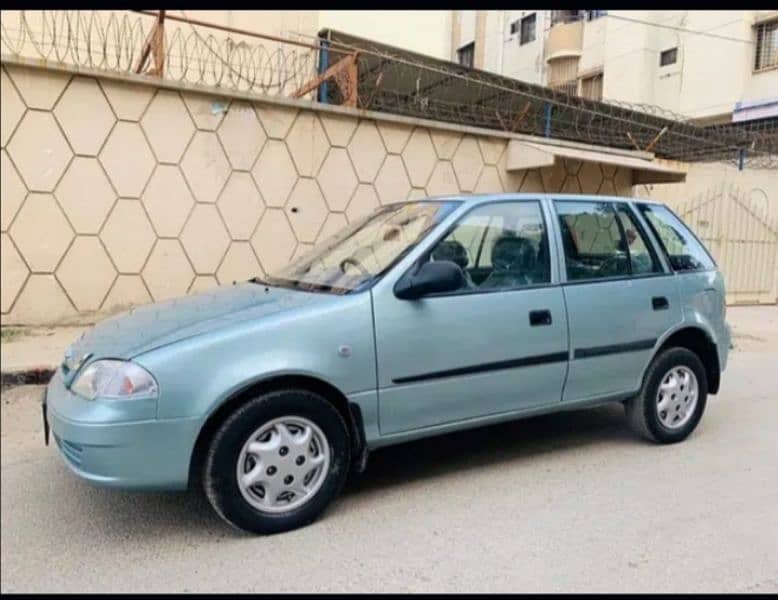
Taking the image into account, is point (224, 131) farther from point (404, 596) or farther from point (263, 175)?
point (404, 596)

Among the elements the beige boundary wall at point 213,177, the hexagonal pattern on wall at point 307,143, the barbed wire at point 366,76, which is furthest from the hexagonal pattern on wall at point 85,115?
the hexagonal pattern on wall at point 307,143

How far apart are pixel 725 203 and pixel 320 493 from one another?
37.4 feet

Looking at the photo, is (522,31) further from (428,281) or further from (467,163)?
(428,281)

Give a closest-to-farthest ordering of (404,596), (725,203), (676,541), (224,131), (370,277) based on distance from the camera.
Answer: (404,596) < (676,541) < (370,277) < (224,131) < (725,203)

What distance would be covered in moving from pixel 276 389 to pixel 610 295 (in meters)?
2.21

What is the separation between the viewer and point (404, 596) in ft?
8.02

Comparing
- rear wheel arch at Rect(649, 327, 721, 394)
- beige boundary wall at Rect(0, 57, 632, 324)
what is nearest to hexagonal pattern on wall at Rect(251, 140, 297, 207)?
beige boundary wall at Rect(0, 57, 632, 324)

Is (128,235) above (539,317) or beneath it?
above

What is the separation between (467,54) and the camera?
87.5 feet

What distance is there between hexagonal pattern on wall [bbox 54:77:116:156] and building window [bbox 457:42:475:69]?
77.0 feet

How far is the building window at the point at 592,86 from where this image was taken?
23.7 metres

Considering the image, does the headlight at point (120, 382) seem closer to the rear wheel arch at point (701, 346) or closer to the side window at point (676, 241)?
the rear wheel arch at point (701, 346)

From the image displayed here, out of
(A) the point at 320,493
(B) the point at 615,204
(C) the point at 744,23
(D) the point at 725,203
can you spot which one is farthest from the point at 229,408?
(C) the point at 744,23

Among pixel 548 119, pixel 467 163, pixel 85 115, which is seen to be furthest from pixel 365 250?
pixel 548 119
